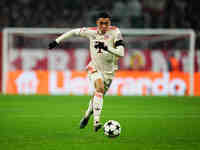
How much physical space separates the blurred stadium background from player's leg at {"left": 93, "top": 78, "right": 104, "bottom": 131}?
0.23 m

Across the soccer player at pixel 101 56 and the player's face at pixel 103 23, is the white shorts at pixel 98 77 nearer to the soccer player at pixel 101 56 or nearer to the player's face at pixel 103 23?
the soccer player at pixel 101 56

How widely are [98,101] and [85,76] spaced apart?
1287cm

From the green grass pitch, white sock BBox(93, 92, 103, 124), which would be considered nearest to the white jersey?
white sock BBox(93, 92, 103, 124)

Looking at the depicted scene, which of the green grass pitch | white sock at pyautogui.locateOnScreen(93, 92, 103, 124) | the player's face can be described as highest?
the player's face

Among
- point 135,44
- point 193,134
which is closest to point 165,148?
point 193,134

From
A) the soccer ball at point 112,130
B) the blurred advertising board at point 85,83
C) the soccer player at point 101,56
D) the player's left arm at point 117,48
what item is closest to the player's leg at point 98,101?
the soccer player at point 101,56

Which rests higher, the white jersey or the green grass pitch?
the white jersey

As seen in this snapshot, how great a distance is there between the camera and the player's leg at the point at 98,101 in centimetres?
768

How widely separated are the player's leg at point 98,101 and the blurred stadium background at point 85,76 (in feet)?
0.74

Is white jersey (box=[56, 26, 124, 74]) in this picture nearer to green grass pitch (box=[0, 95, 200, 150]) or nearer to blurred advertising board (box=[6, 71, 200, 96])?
green grass pitch (box=[0, 95, 200, 150])

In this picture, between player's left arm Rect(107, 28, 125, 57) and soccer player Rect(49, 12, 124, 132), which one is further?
soccer player Rect(49, 12, 124, 132)

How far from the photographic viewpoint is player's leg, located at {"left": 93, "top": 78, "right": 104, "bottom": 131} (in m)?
7.68

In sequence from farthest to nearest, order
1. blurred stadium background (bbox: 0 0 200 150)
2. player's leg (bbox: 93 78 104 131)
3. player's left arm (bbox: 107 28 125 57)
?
1. blurred stadium background (bbox: 0 0 200 150)
2. player's leg (bbox: 93 78 104 131)
3. player's left arm (bbox: 107 28 125 57)

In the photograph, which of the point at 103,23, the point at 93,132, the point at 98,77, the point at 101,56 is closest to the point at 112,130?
the point at 93,132
